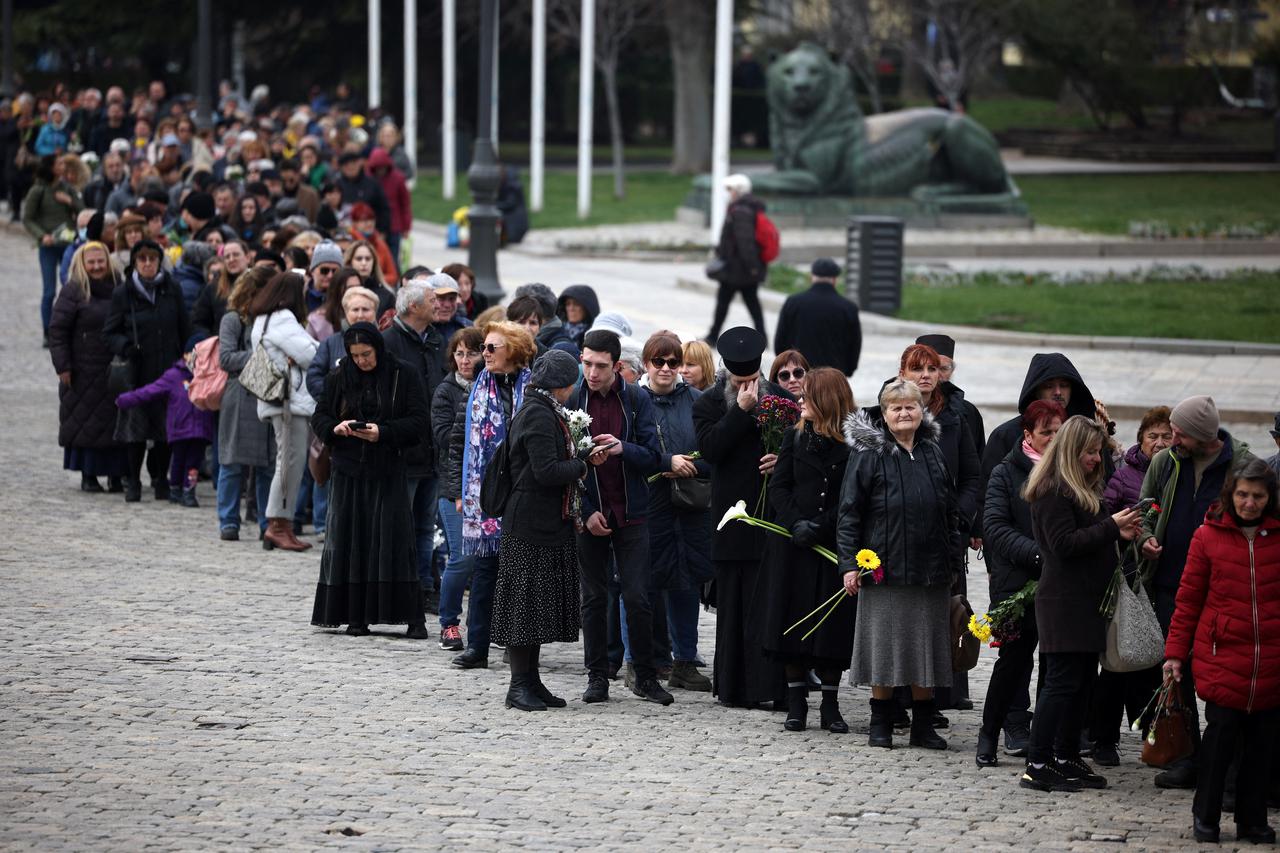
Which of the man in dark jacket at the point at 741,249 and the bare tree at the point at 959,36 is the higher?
the bare tree at the point at 959,36

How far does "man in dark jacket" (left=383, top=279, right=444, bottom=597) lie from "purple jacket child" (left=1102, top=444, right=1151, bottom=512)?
3.95 metres

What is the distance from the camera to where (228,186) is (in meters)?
17.9

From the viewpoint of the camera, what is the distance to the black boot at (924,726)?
8695 mm

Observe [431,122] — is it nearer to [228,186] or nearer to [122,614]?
[228,186]

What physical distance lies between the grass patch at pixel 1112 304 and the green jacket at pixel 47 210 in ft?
31.6

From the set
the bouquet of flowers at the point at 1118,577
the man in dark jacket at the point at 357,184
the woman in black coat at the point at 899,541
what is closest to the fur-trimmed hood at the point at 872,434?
the woman in black coat at the point at 899,541

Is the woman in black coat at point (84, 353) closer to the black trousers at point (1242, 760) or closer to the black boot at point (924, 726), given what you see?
the black boot at point (924, 726)

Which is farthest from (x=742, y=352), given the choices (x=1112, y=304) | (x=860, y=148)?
(x=860, y=148)

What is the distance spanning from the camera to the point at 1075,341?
21.5m

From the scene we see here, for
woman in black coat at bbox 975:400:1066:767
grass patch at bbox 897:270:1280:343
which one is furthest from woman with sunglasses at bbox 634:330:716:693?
grass patch at bbox 897:270:1280:343

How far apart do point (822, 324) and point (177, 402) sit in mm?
4836

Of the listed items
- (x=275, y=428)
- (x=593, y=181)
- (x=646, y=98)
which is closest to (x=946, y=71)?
(x=593, y=181)

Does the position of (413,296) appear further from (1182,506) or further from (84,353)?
(1182,506)

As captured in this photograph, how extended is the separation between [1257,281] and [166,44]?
35.1 m
